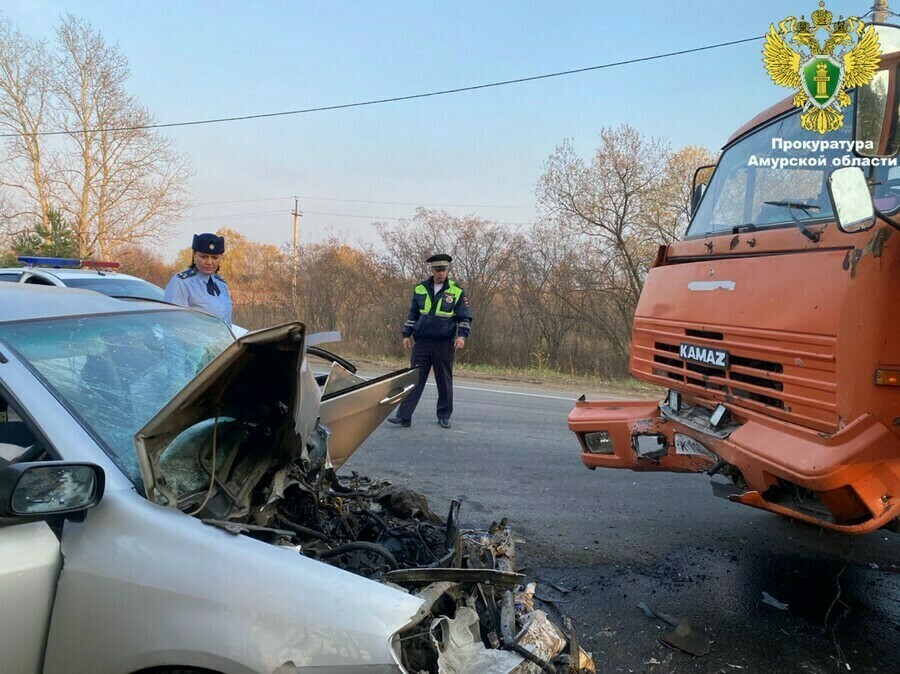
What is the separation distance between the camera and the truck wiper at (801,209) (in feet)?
9.05

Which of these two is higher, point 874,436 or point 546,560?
point 874,436

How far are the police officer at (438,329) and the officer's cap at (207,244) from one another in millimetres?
2216

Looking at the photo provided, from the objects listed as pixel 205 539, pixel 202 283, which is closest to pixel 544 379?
pixel 202 283

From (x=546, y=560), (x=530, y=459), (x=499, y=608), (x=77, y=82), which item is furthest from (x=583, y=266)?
(x=77, y=82)

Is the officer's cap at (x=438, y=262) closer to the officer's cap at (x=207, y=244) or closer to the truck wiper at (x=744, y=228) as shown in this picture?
the officer's cap at (x=207, y=244)

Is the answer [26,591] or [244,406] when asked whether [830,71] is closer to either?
[244,406]

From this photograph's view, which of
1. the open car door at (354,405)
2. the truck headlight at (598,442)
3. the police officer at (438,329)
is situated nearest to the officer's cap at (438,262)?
the police officer at (438,329)

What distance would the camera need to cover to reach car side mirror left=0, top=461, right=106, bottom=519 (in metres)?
1.50

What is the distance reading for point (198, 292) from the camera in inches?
215

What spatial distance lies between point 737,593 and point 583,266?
1489 cm

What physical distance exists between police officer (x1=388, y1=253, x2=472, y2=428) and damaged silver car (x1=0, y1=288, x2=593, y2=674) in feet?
14.0

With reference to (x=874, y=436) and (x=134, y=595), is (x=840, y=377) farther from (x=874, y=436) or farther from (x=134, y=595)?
(x=134, y=595)

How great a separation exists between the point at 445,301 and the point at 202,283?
2.60 meters

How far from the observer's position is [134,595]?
1.58m
